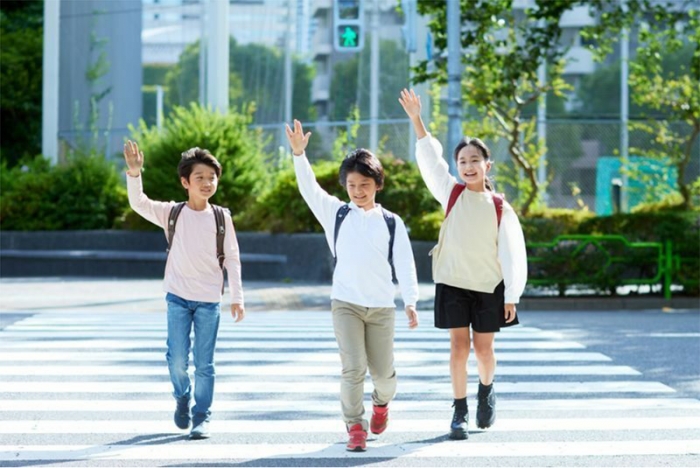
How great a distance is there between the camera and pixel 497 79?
2059 centimetres

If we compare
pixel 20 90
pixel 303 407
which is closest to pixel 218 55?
pixel 20 90

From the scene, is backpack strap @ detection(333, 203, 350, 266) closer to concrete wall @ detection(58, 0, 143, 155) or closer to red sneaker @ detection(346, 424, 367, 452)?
red sneaker @ detection(346, 424, 367, 452)

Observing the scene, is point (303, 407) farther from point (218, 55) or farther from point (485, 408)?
point (218, 55)

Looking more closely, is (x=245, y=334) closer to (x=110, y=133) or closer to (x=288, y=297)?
(x=288, y=297)

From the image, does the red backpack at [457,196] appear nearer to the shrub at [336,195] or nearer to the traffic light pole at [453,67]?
the traffic light pole at [453,67]

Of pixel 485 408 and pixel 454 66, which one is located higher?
pixel 454 66

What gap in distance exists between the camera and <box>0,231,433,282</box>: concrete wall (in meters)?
21.0

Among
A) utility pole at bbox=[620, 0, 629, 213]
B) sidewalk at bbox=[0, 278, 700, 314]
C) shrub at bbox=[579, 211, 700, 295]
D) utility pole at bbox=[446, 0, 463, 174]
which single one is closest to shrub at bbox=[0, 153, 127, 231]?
sidewalk at bbox=[0, 278, 700, 314]

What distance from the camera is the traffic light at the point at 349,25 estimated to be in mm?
19688

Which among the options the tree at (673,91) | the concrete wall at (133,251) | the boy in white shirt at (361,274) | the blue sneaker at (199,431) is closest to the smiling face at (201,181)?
the boy in white shirt at (361,274)

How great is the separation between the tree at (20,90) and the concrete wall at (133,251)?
15.1 meters

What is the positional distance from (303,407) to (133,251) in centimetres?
1506

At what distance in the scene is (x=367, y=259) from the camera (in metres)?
6.78

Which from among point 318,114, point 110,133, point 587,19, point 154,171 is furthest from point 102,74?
point 587,19
